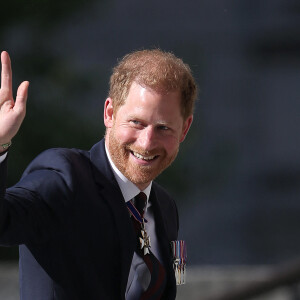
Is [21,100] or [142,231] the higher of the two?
[21,100]

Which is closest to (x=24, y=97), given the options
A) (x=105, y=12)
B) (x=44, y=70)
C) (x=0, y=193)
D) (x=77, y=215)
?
(x=0, y=193)

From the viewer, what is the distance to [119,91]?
344 centimetres

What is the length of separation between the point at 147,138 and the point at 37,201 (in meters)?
0.54

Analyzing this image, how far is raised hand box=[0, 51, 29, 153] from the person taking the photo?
2.86m

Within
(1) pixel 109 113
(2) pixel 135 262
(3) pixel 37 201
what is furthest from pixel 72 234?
(1) pixel 109 113

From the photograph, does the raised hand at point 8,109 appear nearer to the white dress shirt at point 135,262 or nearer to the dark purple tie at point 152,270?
the white dress shirt at point 135,262

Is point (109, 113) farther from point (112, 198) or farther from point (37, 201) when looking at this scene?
point (37, 201)

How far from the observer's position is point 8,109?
2902 mm

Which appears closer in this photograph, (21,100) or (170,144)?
(21,100)

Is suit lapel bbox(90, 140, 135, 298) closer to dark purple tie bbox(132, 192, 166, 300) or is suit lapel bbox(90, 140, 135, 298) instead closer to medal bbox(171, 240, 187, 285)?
dark purple tie bbox(132, 192, 166, 300)

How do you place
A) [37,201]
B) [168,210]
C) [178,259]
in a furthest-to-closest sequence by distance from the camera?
[168,210] < [178,259] < [37,201]

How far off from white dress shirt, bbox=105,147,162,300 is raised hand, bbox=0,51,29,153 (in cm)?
70

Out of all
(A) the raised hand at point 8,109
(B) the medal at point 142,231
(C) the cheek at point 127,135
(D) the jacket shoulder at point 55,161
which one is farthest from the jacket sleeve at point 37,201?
(B) the medal at point 142,231

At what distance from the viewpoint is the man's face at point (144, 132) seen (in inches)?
131
